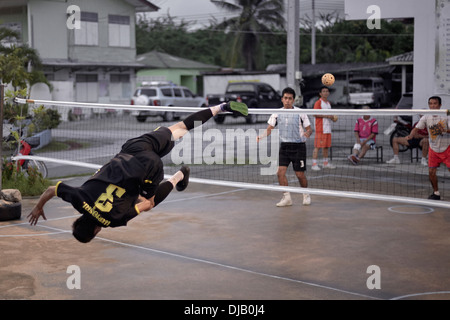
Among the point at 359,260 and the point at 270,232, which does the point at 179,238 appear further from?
the point at 359,260

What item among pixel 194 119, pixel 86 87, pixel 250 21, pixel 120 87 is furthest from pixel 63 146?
pixel 250 21

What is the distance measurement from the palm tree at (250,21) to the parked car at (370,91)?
1481 centimetres

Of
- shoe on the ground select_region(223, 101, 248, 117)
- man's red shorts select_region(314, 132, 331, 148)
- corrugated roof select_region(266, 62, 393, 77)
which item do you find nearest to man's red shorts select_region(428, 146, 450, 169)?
shoe on the ground select_region(223, 101, 248, 117)

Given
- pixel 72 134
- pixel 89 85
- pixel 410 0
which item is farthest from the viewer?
pixel 89 85

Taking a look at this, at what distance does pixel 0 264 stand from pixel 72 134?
21.2 m

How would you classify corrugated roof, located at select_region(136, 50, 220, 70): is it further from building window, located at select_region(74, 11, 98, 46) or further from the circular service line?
the circular service line

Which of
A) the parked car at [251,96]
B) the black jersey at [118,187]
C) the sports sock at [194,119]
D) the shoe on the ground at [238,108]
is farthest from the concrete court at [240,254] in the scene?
the parked car at [251,96]

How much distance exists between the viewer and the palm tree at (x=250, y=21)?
61250mm

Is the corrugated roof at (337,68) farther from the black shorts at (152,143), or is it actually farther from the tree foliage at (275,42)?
the black shorts at (152,143)

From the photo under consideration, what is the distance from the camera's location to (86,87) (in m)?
46.9

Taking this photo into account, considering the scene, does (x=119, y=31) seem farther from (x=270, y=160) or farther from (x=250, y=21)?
(x=270, y=160)
